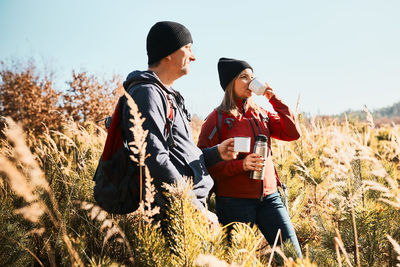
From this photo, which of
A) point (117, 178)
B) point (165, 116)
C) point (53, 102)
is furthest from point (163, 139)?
point (53, 102)

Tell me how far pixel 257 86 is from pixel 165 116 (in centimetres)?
119

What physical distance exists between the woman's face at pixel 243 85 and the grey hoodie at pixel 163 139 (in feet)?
3.05

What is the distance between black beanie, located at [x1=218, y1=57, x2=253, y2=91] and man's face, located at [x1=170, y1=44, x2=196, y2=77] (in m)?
0.87

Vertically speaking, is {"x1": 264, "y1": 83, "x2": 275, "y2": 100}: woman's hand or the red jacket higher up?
{"x1": 264, "y1": 83, "x2": 275, "y2": 100}: woman's hand

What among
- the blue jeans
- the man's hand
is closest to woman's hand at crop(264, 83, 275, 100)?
the man's hand

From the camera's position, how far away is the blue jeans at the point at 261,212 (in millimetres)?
2252

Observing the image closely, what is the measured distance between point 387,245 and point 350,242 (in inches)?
8.1

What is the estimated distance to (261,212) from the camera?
238 cm

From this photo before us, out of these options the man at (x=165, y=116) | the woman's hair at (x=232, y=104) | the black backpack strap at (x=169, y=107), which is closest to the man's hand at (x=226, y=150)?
the man at (x=165, y=116)

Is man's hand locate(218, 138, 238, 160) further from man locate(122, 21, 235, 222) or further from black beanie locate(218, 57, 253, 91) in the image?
black beanie locate(218, 57, 253, 91)

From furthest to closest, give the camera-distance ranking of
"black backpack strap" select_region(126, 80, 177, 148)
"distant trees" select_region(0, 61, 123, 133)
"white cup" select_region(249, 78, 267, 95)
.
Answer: "distant trees" select_region(0, 61, 123, 133), "white cup" select_region(249, 78, 267, 95), "black backpack strap" select_region(126, 80, 177, 148)

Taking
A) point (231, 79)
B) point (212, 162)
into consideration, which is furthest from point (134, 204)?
point (231, 79)

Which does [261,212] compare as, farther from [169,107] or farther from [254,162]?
[169,107]

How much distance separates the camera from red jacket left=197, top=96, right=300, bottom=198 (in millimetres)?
2340
